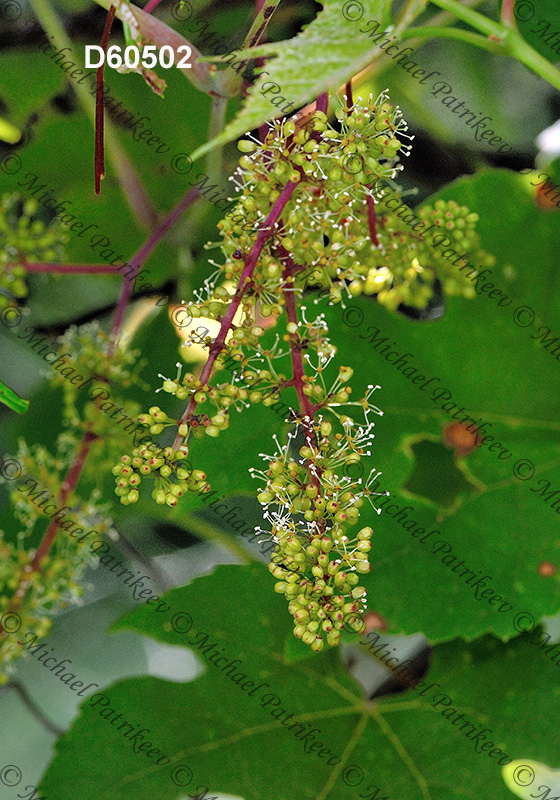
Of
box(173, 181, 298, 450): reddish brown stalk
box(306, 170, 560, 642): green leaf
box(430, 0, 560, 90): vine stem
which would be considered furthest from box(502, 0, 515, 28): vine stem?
box(306, 170, 560, 642): green leaf

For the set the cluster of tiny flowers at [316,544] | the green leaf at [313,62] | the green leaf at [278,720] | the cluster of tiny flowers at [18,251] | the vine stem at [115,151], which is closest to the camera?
the green leaf at [313,62]

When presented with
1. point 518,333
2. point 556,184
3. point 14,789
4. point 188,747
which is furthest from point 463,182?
point 14,789

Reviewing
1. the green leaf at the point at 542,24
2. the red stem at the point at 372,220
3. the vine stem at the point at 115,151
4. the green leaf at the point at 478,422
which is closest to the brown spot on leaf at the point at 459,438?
the green leaf at the point at 478,422

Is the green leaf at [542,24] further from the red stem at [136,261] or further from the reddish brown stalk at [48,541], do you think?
the reddish brown stalk at [48,541]

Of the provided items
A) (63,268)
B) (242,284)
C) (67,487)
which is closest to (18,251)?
(63,268)

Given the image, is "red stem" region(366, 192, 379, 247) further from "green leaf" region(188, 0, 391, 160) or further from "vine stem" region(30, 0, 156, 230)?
"vine stem" region(30, 0, 156, 230)

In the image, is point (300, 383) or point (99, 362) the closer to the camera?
point (300, 383)

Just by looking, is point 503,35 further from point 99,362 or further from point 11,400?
point 99,362
